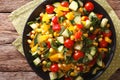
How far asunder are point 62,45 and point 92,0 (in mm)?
212

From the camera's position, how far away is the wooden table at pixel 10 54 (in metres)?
1.34

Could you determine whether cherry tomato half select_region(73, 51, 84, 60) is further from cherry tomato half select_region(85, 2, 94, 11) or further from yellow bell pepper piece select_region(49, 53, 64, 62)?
cherry tomato half select_region(85, 2, 94, 11)

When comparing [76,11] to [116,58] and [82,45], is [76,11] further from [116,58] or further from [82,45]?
[116,58]

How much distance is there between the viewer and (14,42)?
1.33 m

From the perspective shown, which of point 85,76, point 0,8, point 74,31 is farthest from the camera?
point 0,8

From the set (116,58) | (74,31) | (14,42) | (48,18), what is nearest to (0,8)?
(14,42)

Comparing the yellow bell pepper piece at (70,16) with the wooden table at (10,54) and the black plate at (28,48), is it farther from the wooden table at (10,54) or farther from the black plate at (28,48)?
the wooden table at (10,54)

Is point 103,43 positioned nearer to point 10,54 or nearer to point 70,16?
point 70,16

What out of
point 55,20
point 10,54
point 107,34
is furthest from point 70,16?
point 10,54

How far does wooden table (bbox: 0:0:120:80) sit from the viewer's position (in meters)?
1.34

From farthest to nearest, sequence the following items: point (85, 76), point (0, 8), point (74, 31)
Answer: point (0, 8) < point (85, 76) < point (74, 31)

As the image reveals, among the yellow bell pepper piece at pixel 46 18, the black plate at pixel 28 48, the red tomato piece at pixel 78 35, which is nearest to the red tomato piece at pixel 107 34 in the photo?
the black plate at pixel 28 48

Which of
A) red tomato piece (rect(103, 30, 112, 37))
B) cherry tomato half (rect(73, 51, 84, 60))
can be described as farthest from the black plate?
cherry tomato half (rect(73, 51, 84, 60))

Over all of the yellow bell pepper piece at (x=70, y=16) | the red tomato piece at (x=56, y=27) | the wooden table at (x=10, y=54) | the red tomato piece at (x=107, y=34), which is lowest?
the wooden table at (x=10, y=54)
